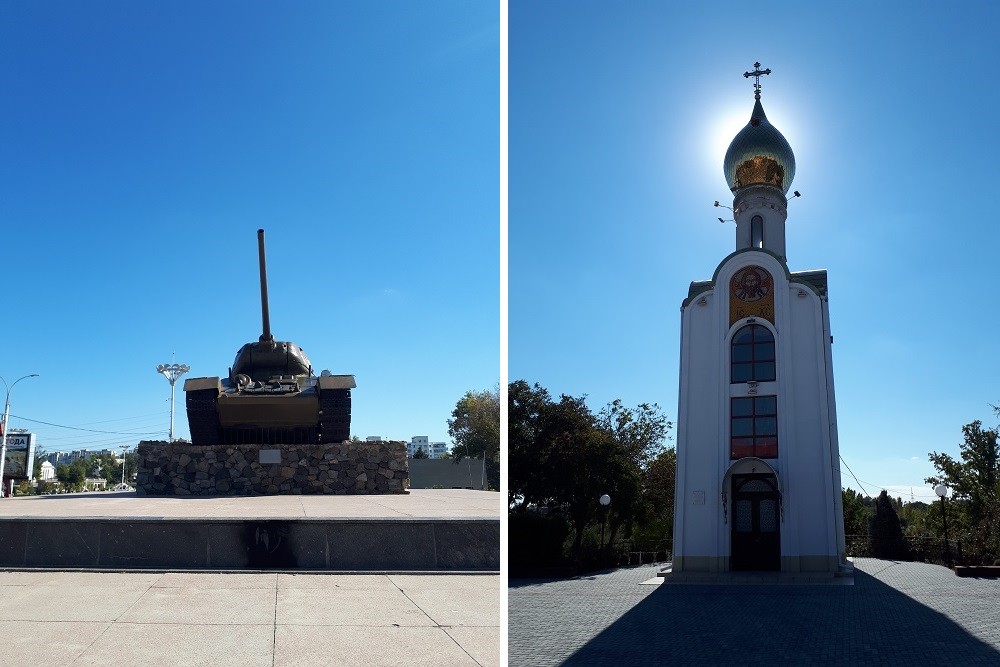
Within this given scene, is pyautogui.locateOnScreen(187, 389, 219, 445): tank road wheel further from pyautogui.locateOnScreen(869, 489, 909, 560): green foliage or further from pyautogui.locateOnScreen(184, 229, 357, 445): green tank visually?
pyautogui.locateOnScreen(869, 489, 909, 560): green foliage

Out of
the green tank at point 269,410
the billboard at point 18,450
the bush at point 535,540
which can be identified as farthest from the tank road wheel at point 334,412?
the billboard at point 18,450

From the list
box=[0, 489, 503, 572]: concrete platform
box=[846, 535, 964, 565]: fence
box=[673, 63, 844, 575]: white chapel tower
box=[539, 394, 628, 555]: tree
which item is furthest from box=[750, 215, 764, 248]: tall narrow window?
box=[0, 489, 503, 572]: concrete platform

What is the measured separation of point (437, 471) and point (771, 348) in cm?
1126

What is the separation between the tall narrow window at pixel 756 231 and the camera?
1998cm

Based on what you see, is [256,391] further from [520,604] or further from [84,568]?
[84,568]

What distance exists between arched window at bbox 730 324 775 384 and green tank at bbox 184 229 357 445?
27.4ft

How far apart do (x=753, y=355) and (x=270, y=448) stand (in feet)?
33.8

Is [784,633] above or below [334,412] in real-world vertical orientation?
below

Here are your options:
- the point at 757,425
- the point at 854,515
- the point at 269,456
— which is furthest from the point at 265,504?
the point at 854,515

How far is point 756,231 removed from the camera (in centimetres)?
2005

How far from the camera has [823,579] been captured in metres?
15.3

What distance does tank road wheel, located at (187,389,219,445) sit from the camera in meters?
15.3

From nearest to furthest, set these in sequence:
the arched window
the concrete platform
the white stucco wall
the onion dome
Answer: the concrete platform
the white stucco wall
the arched window
the onion dome

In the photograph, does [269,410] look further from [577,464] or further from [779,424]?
[779,424]
